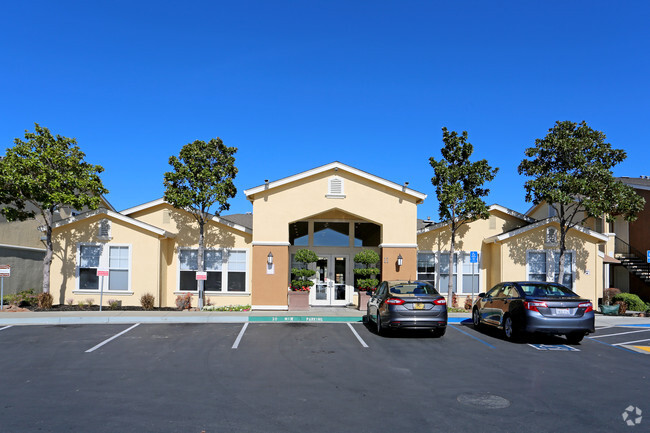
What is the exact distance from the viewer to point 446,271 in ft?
68.7

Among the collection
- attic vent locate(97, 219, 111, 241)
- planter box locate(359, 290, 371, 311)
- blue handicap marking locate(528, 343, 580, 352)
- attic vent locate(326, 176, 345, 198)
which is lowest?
blue handicap marking locate(528, 343, 580, 352)

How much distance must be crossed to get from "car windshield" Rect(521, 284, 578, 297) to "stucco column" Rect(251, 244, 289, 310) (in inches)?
353

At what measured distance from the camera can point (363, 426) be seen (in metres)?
6.11

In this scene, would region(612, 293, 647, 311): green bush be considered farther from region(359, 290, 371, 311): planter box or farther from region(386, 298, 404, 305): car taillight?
region(386, 298, 404, 305): car taillight

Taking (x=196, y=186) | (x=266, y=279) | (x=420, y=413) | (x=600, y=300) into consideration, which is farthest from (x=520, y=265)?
(x=420, y=413)

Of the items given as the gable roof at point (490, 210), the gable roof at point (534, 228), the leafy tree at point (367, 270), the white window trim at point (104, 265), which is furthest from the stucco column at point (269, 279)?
the gable roof at point (534, 228)

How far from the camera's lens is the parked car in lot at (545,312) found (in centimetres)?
1159

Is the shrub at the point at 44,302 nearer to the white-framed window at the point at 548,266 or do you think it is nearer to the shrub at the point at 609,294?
the white-framed window at the point at 548,266

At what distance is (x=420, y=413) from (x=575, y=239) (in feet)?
54.8

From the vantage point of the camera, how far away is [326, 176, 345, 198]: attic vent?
19095mm

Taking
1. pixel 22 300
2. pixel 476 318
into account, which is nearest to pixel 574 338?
pixel 476 318

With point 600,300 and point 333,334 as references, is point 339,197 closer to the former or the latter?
point 333,334

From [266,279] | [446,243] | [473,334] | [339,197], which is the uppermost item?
[339,197]

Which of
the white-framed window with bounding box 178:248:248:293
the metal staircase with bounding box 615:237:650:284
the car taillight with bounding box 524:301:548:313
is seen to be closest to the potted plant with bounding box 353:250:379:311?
the white-framed window with bounding box 178:248:248:293
